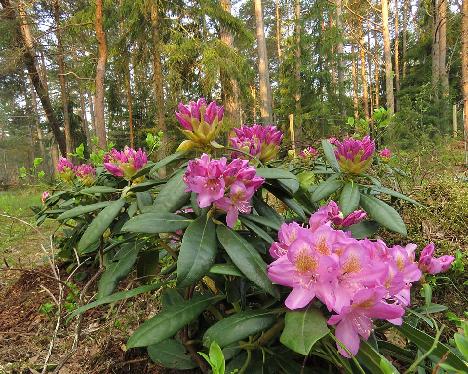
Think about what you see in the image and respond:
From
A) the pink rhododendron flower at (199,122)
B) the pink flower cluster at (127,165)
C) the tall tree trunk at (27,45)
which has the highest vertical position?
the tall tree trunk at (27,45)

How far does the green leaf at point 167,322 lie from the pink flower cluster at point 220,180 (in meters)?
0.30

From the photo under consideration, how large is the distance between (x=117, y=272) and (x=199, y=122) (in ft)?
1.84

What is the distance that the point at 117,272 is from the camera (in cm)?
123

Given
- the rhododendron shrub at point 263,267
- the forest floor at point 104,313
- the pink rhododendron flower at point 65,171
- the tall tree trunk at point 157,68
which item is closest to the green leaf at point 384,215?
the rhododendron shrub at point 263,267

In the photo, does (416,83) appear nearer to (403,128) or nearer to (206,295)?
(403,128)

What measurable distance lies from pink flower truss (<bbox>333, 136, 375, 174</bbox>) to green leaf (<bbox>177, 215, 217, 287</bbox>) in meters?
0.72

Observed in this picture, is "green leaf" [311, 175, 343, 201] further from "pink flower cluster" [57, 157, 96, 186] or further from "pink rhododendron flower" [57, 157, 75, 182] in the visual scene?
"pink rhododendron flower" [57, 157, 75, 182]

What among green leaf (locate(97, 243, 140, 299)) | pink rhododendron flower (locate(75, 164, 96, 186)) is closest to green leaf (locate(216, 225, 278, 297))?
green leaf (locate(97, 243, 140, 299))

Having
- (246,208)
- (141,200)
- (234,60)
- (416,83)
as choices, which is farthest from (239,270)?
(416,83)

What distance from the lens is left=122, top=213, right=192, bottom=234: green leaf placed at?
3.34 ft

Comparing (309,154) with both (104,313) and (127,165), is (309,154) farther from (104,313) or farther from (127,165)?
(104,313)

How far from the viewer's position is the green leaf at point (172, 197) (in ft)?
3.69

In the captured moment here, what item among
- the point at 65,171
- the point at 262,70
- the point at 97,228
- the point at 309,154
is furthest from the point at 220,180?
the point at 262,70

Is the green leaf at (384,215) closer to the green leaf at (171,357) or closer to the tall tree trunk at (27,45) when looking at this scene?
the green leaf at (171,357)
